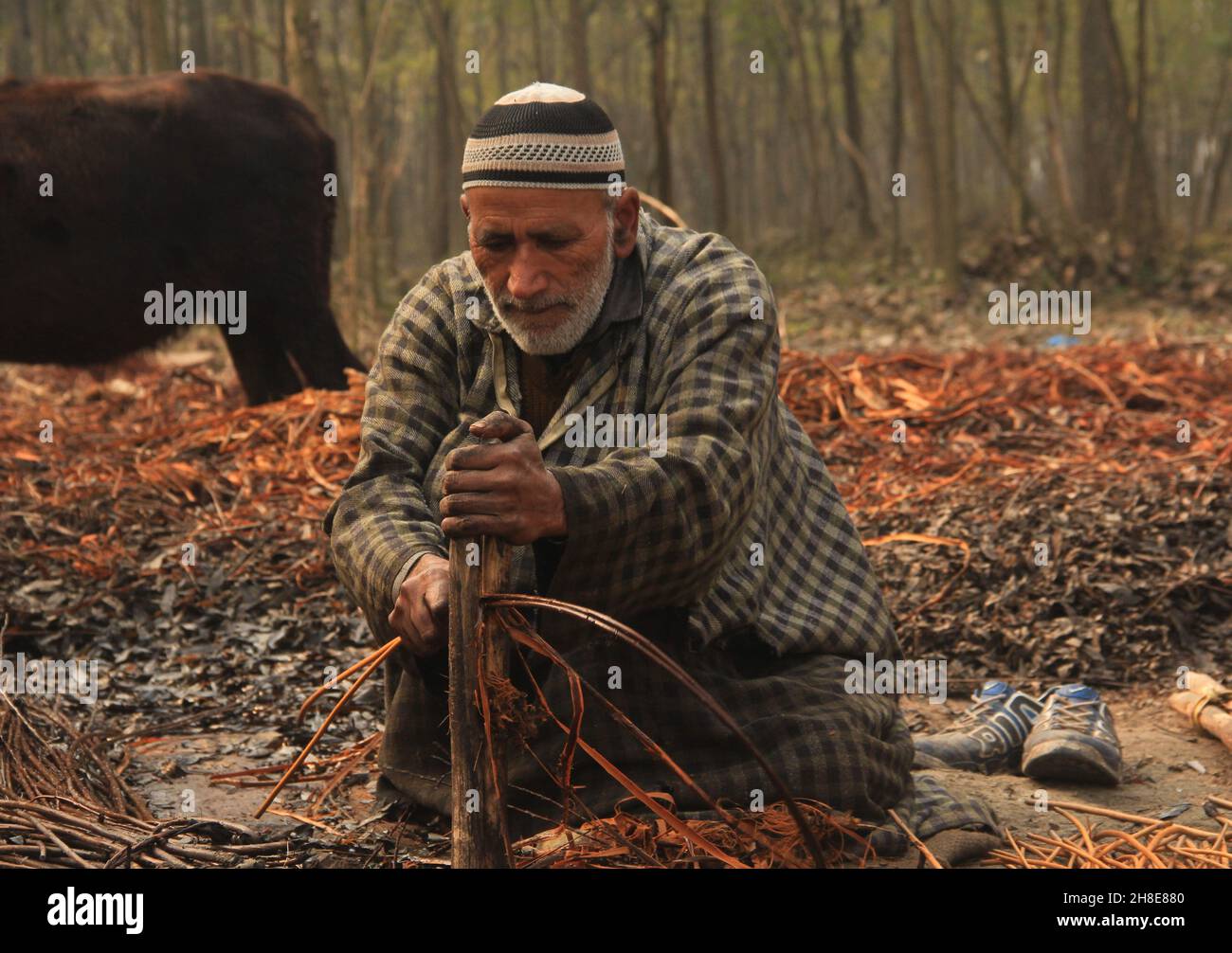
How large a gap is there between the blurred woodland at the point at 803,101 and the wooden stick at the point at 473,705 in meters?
3.99

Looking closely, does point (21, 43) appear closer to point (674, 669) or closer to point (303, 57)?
point (303, 57)

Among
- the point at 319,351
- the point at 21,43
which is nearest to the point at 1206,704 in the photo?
the point at 319,351

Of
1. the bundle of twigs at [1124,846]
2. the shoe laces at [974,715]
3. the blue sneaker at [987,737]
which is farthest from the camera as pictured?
the shoe laces at [974,715]

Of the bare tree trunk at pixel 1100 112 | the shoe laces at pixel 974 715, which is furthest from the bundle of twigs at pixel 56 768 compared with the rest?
the bare tree trunk at pixel 1100 112

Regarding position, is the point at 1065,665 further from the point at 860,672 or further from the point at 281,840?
the point at 281,840

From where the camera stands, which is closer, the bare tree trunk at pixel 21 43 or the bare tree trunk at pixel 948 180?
the bare tree trunk at pixel 948 180

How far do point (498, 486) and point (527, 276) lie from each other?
625mm

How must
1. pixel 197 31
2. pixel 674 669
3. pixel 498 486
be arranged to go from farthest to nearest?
1. pixel 197 31
2. pixel 498 486
3. pixel 674 669

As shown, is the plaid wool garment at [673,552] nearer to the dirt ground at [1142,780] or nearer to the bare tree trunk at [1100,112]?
the dirt ground at [1142,780]

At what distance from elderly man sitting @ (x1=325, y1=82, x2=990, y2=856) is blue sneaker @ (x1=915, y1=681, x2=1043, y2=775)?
64 centimetres

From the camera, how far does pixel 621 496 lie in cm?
232

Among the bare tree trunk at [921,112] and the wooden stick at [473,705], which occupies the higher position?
the bare tree trunk at [921,112]

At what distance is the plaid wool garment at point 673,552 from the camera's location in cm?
251

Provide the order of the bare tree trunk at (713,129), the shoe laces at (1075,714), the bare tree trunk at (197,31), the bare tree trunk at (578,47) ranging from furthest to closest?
the bare tree trunk at (713,129) → the bare tree trunk at (197,31) → the bare tree trunk at (578,47) → the shoe laces at (1075,714)
